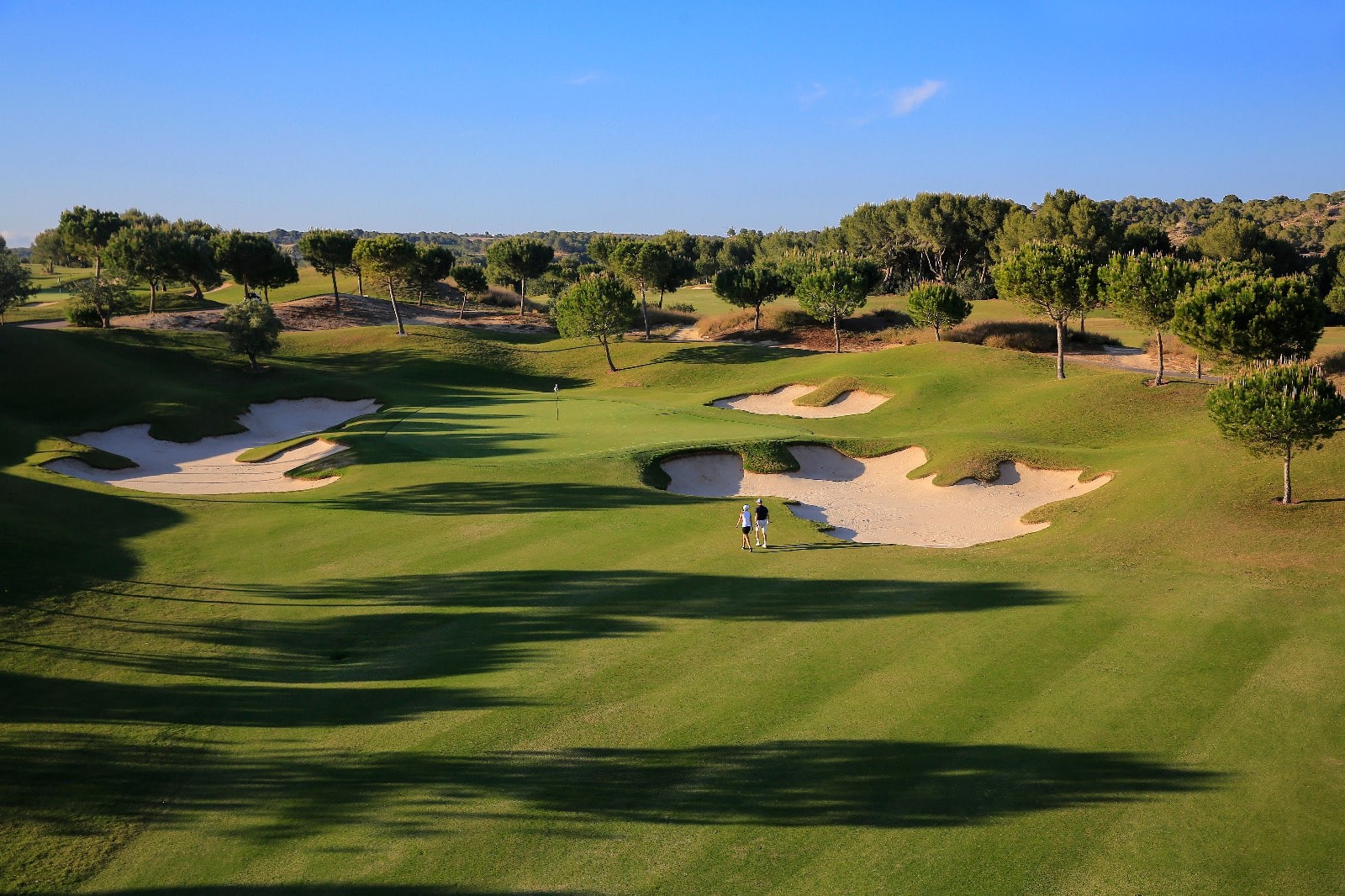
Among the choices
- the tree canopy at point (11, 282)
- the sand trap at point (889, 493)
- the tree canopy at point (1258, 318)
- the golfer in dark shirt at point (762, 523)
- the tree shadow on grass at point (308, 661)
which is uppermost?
the tree canopy at point (11, 282)

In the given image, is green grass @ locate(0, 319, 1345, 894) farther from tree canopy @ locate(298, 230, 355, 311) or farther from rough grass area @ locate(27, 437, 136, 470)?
tree canopy @ locate(298, 230, 355, 311)

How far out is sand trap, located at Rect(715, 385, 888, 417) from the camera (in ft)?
182

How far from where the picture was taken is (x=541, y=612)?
72.2 ft

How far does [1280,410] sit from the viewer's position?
27266mm

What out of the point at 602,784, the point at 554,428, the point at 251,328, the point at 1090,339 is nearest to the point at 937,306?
the point at 1090,339

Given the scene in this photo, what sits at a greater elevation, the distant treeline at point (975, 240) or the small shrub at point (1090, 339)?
the distant treeline at point (975, 240)

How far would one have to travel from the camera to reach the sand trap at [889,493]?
107 ft

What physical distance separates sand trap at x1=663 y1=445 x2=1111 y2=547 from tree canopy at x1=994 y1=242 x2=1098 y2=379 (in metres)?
20.6

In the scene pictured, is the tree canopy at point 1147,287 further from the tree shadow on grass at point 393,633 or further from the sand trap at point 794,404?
the tree shadow on grass at point 393,633

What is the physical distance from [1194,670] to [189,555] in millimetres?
26636

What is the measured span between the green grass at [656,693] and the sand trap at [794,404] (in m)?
20.7

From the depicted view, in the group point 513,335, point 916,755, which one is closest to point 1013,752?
point 916,755

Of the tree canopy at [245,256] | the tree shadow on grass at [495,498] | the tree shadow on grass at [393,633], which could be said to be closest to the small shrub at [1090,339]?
the tree shadow on grass at [495,498]

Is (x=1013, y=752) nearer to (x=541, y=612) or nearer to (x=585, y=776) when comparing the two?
(x=585, y=776)
